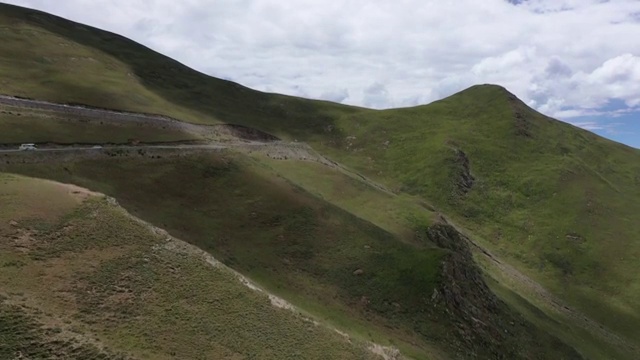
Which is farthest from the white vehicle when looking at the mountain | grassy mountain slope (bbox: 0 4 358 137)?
grassy mountain slope (bbox: 0 4 358 137)

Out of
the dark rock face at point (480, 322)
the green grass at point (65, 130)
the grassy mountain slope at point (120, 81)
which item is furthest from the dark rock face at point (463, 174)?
the green grass at point (65, 130)

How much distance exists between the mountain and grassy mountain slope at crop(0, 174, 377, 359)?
37 cm

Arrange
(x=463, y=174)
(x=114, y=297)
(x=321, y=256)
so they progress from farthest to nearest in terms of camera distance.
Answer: (x=463, y=174) < (x=321, y=256) < (x=114, y=297)

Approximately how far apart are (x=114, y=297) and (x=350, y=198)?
52642 mm

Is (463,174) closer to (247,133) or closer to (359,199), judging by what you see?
(359,199)

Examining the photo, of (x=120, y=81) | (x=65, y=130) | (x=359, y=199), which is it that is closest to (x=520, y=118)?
(x=359, y=199)

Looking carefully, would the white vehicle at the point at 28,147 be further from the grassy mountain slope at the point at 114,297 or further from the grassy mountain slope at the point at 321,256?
the grassy mountain slope at the point at 114,297

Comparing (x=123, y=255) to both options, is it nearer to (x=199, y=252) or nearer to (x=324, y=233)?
(x=199, y=252)

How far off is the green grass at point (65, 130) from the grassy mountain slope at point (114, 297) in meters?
19.6

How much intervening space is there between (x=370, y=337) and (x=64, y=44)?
4338 inches

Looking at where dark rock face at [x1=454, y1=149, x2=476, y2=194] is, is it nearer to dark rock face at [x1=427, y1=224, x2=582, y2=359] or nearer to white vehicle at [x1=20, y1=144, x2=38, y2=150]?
dark rock face at [x1=427, y1=224, x2=582, y2=359]

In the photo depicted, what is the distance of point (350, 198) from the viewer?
8444cm

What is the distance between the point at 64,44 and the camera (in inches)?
4710

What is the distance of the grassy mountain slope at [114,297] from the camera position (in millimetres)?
31578
